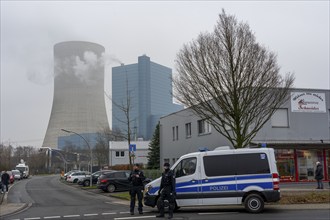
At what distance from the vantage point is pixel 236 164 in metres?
14.9

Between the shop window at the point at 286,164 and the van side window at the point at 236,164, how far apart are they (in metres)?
15.6

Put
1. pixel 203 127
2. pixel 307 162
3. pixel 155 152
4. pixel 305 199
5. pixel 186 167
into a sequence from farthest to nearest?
pixel 155 152, pixel 203 127, pixel 307 162, pixel 305 199, pixel 186 167

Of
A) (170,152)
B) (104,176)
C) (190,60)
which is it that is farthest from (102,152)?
(190,60)

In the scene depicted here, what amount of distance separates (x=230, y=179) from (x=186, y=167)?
63.6 inches

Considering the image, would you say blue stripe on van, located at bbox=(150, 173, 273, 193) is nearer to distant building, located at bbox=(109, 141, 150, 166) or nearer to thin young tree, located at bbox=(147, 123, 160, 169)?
thin young tree, located at bbox=(147, 123, 160, 169)

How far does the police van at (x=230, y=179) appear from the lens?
47.9 feet

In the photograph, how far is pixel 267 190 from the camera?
14.6 metres

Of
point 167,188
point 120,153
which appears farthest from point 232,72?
point 120,153

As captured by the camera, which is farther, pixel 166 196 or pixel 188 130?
pixel 188 130

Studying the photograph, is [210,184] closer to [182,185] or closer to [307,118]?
[182,185]

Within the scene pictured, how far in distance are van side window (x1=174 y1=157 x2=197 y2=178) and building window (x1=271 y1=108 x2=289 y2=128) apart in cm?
1613

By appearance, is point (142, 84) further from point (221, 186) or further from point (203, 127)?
point (221, 186)

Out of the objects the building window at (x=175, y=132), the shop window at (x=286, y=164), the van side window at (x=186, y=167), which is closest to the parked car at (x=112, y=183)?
the shop window at (x=286, y=164)

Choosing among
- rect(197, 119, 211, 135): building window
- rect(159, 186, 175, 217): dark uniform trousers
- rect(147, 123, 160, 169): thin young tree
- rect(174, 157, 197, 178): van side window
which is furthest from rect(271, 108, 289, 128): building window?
rect(147, 123, 160, 169): thin young tree
